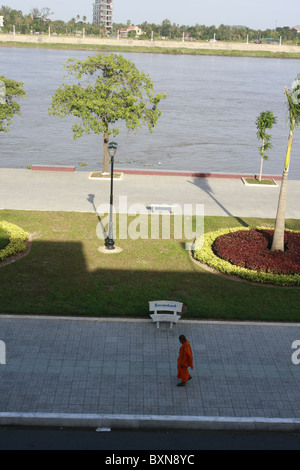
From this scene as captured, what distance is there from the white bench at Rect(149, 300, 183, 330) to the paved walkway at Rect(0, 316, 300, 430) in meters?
0.24

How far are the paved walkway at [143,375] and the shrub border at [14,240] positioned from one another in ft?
12.9

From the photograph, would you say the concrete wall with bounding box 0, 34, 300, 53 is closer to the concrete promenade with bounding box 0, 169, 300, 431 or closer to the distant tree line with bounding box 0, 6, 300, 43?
the distant tree line with bounding box 0, 6, 300, 43

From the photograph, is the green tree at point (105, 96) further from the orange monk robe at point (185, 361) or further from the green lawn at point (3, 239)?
the orange monk robe at point (185, 361)

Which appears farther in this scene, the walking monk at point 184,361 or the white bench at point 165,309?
the white bench at point 165,309

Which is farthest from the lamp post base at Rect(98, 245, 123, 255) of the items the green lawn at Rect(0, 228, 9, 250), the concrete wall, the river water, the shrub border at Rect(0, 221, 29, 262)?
the concrete wall

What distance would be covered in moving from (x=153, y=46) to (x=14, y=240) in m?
135

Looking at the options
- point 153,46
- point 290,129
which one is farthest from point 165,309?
point 153,46

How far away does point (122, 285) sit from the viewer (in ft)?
50.5

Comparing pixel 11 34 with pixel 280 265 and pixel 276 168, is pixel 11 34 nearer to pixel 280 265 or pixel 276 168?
pixel 276 168

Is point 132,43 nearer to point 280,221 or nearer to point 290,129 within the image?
point 290,129

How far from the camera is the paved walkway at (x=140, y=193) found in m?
22.7

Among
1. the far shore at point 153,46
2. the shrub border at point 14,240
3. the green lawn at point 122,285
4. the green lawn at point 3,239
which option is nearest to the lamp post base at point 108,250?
the green lawn at point 122,285

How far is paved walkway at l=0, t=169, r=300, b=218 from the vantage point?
74.6 feet
